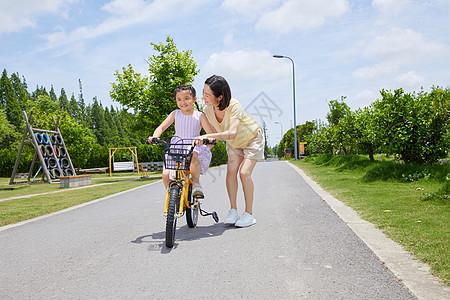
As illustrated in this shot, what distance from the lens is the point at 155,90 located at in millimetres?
20141

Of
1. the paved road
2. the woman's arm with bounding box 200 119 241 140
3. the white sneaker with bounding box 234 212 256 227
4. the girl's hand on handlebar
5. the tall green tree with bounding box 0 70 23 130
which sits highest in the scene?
the tall green tree with bounding box 0 70 23 130

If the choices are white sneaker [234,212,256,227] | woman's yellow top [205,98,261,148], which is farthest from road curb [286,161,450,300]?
woman's yellow top [205,98,261,148]

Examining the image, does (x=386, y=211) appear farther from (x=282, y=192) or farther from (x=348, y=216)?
(x=282, y=192)

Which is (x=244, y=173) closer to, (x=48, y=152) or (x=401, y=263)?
(x=401, y=263)

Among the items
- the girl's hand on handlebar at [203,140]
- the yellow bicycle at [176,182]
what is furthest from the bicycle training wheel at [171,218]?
the girl's hand on handlebar at [203,140]

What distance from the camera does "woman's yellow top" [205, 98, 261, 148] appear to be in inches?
195

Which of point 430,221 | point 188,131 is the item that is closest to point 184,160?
point 188,131

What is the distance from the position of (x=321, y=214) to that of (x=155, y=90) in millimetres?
15614

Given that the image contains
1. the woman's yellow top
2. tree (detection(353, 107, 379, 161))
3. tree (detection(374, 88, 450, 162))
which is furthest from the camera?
tree (detection(353, 107, 379, 161))

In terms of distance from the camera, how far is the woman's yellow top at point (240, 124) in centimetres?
496

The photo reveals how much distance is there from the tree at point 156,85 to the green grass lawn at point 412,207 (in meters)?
12.0

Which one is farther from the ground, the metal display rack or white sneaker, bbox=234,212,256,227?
the metal display rack

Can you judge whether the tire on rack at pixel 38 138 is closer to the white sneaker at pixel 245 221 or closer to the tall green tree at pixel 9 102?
the white sneaker at pixel 245 221

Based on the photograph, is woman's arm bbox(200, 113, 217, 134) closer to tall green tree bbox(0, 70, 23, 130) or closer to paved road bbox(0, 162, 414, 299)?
paved road bbox(0, 162, 414, 299)
